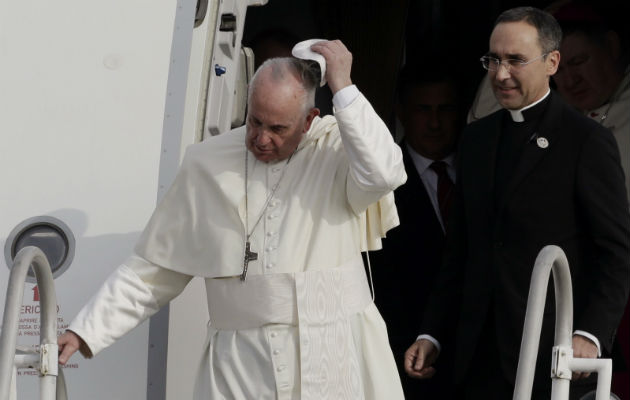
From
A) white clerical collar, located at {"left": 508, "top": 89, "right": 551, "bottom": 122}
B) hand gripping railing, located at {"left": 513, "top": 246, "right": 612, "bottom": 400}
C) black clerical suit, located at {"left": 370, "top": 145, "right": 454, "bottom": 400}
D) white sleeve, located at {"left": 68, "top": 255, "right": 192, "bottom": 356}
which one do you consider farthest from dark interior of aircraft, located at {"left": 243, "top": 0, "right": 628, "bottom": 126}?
hand gripping railing, located at {"left": 513, "top": 246, "right": 612, "bottom": 400}

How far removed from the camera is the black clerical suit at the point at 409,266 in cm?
543

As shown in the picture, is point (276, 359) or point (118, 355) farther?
point (118, 355)

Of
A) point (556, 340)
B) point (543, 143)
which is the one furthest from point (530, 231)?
point (556, 340)

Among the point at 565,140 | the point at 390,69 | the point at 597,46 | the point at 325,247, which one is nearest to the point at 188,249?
the point at 325,247

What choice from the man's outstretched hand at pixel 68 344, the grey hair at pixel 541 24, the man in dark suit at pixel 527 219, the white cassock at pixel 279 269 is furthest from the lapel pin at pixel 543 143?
the man's outstretched hand at pixel 68 344

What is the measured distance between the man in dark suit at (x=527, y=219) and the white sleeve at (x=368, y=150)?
54 cm

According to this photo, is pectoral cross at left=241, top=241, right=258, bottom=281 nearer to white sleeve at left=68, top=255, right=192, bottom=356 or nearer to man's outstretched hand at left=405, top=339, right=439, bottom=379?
→ white sleeve at left=68, top=255, right=192, bottom=356

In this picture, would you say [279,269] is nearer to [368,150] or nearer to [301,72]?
[368,150]

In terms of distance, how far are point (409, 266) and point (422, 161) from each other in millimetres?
446

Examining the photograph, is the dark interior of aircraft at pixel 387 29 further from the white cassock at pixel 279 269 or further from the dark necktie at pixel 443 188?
the white cassock at pixel 279 269

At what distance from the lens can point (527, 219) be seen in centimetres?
424

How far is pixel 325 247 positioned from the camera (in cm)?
403

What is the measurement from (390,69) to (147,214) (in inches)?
124

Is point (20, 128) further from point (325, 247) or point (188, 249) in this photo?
point (325, 247)
